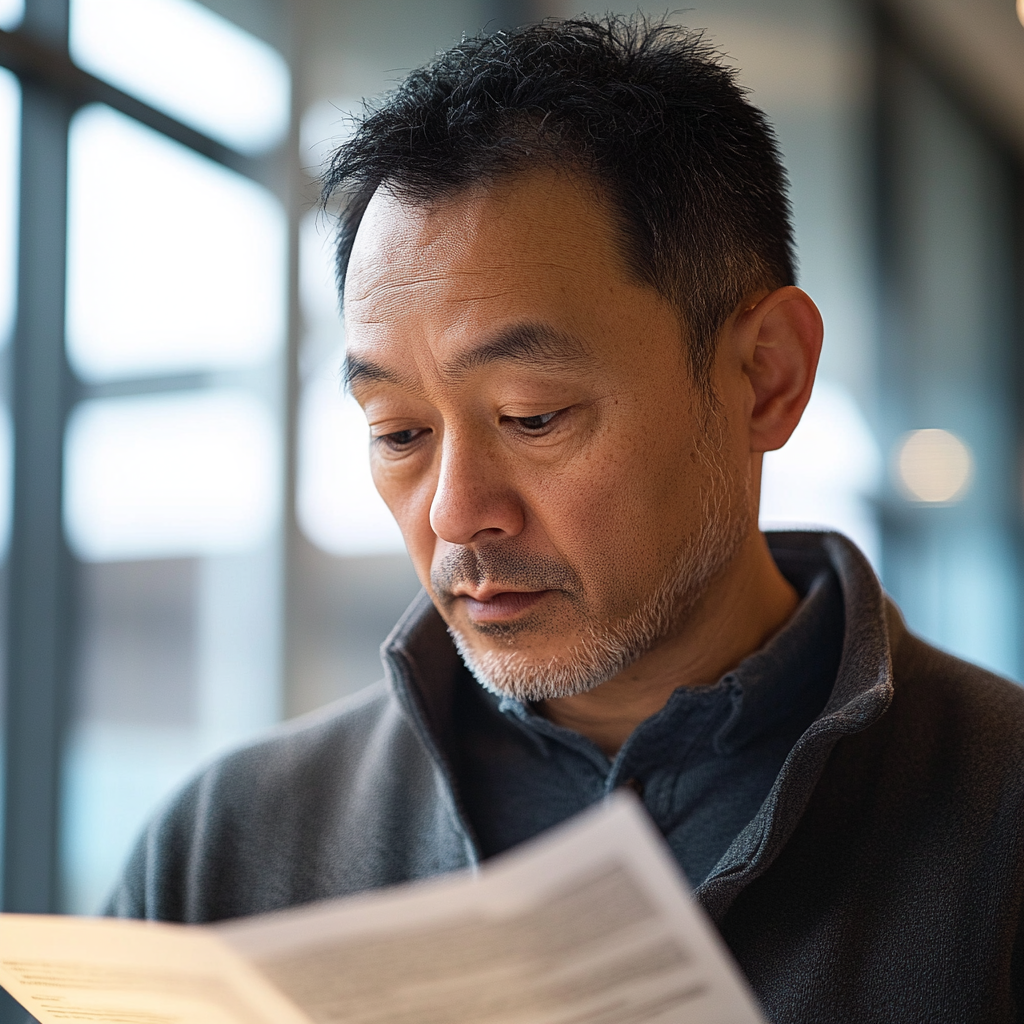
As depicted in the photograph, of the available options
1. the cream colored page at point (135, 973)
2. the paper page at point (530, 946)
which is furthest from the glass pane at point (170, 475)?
the paper page at point (530, 946)

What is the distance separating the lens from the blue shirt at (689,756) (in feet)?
3.49

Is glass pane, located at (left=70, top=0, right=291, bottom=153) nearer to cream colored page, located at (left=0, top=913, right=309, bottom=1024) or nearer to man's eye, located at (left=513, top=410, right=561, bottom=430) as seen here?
man's eye, located at (left=513, top=410, right=561, bottom=430)

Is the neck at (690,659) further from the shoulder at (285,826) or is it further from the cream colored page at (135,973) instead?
the cream colored page at (135,973)

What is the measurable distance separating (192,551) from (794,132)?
2.61 meters

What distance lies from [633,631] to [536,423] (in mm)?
222

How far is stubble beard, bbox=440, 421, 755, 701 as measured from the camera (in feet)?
3.43

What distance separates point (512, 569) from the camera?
1.02m

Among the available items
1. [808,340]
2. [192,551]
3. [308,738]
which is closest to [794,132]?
[192,551]

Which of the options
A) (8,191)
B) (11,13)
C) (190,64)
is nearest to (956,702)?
(8,191)

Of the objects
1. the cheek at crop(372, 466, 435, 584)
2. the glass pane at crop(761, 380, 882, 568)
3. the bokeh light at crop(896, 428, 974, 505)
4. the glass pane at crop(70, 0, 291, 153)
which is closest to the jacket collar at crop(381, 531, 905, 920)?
the cheek at crop(372, 466, 435, 584)

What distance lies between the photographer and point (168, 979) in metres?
0.62

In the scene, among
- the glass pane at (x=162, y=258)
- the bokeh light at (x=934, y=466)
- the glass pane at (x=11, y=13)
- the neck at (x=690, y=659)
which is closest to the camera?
the neck at (x=690, y=659)

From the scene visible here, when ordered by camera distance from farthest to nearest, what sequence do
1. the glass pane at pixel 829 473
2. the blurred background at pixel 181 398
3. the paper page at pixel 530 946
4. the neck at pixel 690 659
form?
1. the glass pane at pixel 829 473
2. the blurred background at pixel 181 398
3. the neck at pixel 690 659
4. the paper page at pixel 530 946

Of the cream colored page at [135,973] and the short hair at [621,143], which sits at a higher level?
the short hair at [621,143]
